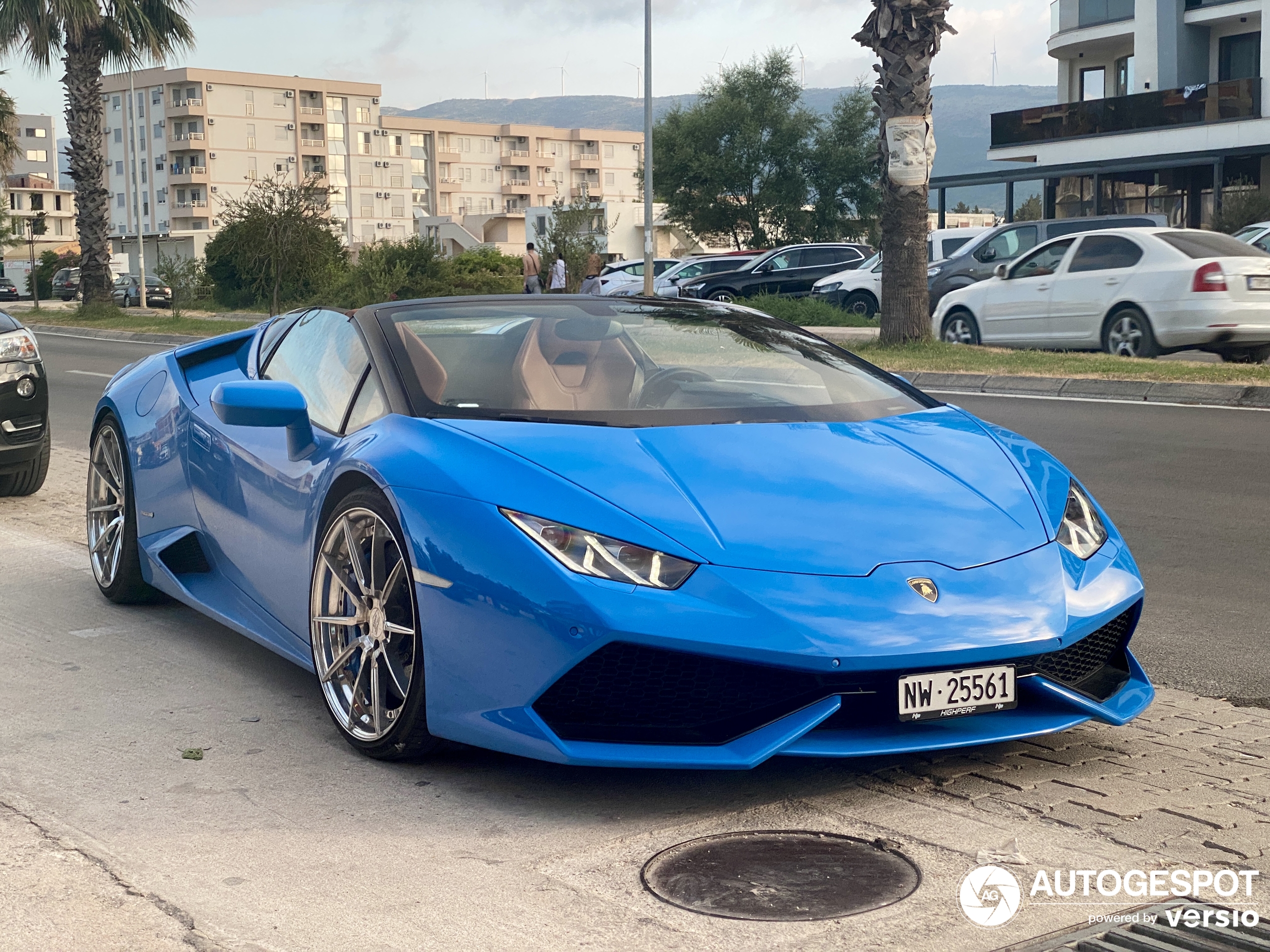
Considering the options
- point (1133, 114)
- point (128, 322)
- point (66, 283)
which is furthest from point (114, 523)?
point (66, 283)

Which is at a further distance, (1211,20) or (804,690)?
(1211,20)

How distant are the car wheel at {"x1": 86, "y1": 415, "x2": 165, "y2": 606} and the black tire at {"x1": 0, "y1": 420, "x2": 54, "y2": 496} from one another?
2.92 metres

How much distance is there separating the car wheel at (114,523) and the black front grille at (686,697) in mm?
2843

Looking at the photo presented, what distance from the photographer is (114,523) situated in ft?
19.2

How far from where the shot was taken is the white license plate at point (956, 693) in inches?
132

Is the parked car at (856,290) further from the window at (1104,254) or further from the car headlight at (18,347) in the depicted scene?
the car headlight at (18,347)

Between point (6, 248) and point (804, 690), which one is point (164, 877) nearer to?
point (804, 690)

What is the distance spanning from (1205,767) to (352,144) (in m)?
121

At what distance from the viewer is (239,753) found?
4.00 meters

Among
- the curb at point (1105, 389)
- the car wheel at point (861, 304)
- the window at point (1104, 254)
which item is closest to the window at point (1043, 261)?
the window at point (1104, 254)

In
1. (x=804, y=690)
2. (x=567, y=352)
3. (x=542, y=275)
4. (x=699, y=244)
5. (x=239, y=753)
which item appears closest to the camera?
(x=804, y=690)

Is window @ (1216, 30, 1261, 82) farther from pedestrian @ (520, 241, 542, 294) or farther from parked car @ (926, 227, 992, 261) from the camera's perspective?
pedestrian @ (520, 241, 542, 294)

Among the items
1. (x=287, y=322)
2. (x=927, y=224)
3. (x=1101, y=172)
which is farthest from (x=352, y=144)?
(x=287, y=322)

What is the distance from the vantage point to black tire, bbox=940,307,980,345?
18.1 meters
